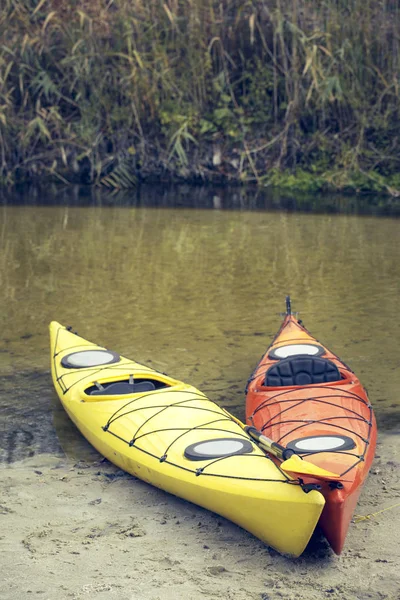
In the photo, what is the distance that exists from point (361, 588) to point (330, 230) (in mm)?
7362

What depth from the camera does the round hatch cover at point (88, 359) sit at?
5.47 metres

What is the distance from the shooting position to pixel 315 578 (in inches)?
139

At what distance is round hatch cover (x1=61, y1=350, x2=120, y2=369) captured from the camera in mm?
5468

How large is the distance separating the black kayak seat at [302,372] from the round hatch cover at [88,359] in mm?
1009

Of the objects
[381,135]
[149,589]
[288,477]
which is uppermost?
[381,135]

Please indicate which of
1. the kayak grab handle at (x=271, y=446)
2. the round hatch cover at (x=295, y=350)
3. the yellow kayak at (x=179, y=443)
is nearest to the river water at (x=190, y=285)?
the yellow kayak at (x=179, y=443)

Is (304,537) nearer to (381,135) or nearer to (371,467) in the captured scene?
(371,467)

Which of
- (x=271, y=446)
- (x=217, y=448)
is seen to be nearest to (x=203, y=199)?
(x=217, y=448)

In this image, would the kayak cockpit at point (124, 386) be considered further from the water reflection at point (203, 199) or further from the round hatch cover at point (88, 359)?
the water reflection at point (203, 199)

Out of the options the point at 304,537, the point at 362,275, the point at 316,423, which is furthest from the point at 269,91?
the point at 304,537

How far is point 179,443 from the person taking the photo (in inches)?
171

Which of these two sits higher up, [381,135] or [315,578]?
[381,135]

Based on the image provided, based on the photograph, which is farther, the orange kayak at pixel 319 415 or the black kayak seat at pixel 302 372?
the black kayak seat at pixel 302 372

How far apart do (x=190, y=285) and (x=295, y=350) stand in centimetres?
285
